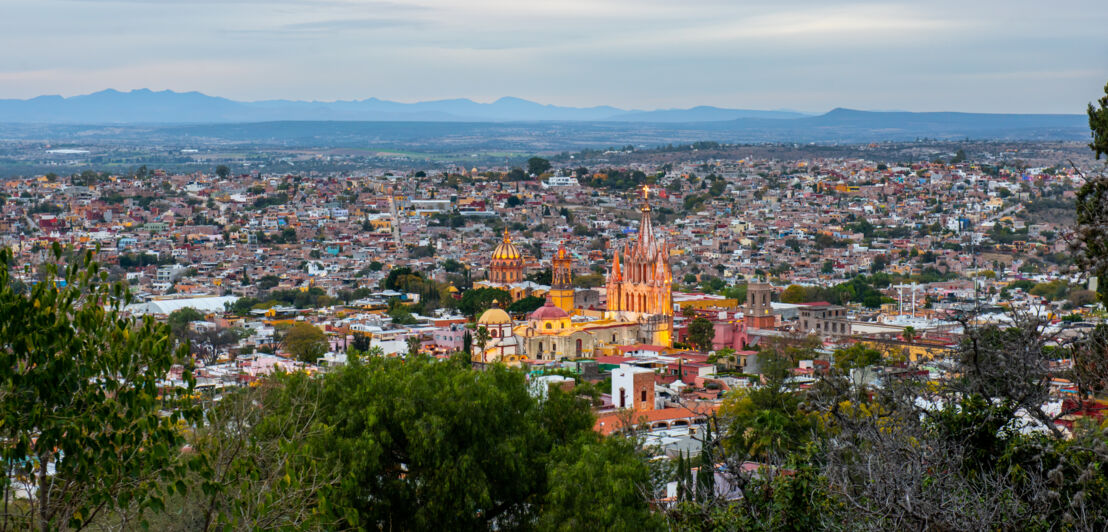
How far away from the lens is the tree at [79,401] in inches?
209

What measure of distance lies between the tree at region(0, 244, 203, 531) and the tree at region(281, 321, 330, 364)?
22.4m

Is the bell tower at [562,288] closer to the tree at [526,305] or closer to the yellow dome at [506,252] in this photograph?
the tree at [526,305]

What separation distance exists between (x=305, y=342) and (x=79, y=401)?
87.0ft

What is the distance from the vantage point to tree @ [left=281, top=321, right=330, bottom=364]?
2917 centimetres

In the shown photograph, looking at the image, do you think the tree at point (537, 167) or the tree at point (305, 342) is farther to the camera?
the tree at point (537, 167)

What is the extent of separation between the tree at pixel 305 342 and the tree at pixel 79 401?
22438mm

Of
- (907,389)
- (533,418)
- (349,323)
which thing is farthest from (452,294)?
(907,389)

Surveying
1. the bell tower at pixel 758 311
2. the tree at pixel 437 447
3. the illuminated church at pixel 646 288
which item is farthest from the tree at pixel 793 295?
the tree at pixel 437 447

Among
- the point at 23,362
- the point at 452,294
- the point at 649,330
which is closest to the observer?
the point at 23,362

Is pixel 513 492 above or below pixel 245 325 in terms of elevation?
above

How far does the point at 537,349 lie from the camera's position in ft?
101

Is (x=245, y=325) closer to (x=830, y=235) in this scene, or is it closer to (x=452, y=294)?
(x=452, y=294)

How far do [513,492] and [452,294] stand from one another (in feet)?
114

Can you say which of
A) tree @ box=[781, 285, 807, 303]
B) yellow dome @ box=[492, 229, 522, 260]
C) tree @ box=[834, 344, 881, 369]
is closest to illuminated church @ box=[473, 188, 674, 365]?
yellow dome @ box=[492, 229, 522, 260]
